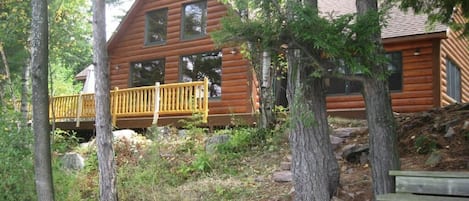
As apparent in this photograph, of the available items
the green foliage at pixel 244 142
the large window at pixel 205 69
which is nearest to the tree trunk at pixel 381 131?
the green foliage at pixel 244 142

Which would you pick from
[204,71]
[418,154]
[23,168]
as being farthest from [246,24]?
[204,71]

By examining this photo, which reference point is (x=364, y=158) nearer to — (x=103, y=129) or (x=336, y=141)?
(x=336, y=141)

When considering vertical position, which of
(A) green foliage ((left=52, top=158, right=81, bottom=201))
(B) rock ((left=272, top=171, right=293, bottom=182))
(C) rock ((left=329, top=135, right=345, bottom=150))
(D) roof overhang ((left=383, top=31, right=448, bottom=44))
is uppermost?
(D) roof overhang ((left=383, top=31, right=448, bottom=44))

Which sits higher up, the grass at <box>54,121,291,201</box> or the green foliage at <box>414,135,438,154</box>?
the green foliage at <box>414,135,438,154</box>

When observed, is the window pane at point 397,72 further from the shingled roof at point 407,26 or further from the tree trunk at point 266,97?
the tree trunk at point 266,97

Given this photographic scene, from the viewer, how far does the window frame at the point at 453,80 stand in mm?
13555

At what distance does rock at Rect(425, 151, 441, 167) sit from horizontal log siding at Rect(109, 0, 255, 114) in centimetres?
748

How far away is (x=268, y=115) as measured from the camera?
9703 millimetres

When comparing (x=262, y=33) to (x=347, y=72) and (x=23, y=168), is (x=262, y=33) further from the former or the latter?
(x=23, y=168)

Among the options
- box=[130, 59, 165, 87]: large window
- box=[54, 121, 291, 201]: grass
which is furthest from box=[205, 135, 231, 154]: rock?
box=[130, 59, 165, 87]: large window

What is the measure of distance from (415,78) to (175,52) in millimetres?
7596

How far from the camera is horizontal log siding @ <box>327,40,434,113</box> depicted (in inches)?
490

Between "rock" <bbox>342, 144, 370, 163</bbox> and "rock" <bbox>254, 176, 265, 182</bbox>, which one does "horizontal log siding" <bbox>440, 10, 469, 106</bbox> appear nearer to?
"rock" <bbox>342, 144, 370, 163</bbox>

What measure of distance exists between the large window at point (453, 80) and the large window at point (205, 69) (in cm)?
658
